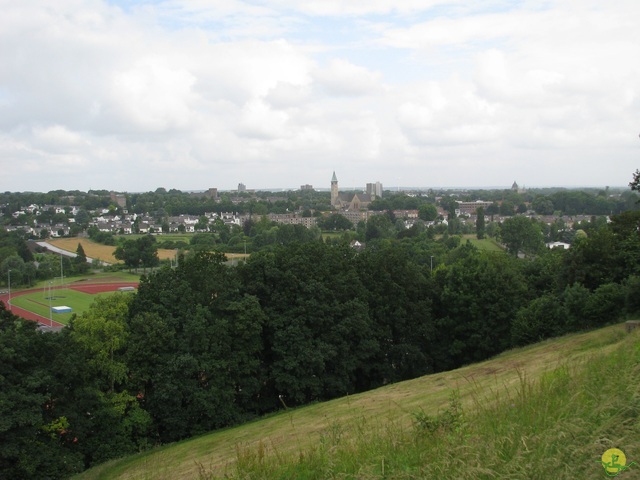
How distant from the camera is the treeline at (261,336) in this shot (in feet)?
56.0

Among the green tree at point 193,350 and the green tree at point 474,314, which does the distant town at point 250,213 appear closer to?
the green tree at point 474,314

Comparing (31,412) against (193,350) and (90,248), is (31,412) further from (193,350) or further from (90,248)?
(90,248)

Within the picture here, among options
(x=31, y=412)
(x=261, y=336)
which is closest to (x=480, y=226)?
(x=261, y=336)

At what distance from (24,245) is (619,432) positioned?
80.8 m

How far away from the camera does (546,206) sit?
5974 inches

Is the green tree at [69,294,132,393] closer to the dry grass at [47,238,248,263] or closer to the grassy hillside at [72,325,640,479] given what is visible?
the grassy hillside at [72,325,640,479]

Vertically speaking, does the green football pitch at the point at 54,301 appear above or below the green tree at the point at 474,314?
below

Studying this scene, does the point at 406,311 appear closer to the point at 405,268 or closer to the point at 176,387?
the point at 405,268

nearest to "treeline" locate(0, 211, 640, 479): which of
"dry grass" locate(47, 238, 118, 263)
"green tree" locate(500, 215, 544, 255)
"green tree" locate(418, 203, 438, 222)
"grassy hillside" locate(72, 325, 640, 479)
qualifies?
"grassy hillside" locate(72, 325, 640, 479)

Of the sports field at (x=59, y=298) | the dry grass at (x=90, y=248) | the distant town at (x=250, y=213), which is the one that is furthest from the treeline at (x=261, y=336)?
the distant town at (x=250, y=213)

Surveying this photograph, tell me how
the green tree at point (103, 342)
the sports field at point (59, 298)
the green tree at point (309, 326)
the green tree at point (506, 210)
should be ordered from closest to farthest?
the green tree at point (103, 342) < the green tree at point (309, 326) < the sports field at point (59, 298) < the green tree at point (506, 210)

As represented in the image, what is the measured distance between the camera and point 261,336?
23125 mm

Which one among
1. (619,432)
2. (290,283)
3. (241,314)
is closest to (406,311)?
(290,283)

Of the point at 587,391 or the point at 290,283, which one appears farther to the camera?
the point at 290,283
